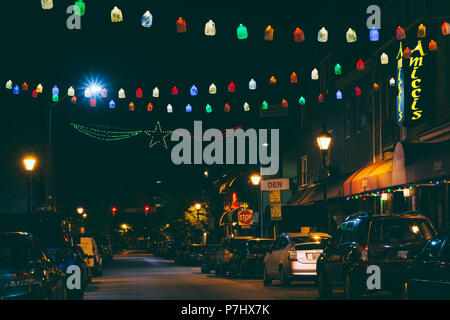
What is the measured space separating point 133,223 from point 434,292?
538 feet

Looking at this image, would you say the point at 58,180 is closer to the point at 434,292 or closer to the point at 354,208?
the point at 354,208

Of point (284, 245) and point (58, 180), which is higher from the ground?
point (58, 180)

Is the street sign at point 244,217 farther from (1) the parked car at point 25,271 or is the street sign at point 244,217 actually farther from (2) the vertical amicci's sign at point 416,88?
(1) the parked car at point 25,271

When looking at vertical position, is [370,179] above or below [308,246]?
above

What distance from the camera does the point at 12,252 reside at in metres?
12.4

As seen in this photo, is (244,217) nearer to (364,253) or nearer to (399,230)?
(399,230)

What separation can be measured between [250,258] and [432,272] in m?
18.8

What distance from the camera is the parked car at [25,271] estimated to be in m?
11.4

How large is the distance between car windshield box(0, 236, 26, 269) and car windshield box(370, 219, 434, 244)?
712cm

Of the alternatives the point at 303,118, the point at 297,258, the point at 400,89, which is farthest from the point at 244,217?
the point at 297,258

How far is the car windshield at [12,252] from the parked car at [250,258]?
692 inches

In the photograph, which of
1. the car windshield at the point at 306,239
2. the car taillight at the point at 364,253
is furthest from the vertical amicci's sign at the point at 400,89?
the car taillight at the point at 364,253

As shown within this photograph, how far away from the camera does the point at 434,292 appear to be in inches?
456

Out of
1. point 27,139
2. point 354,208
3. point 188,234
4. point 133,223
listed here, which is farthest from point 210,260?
point 133,223
